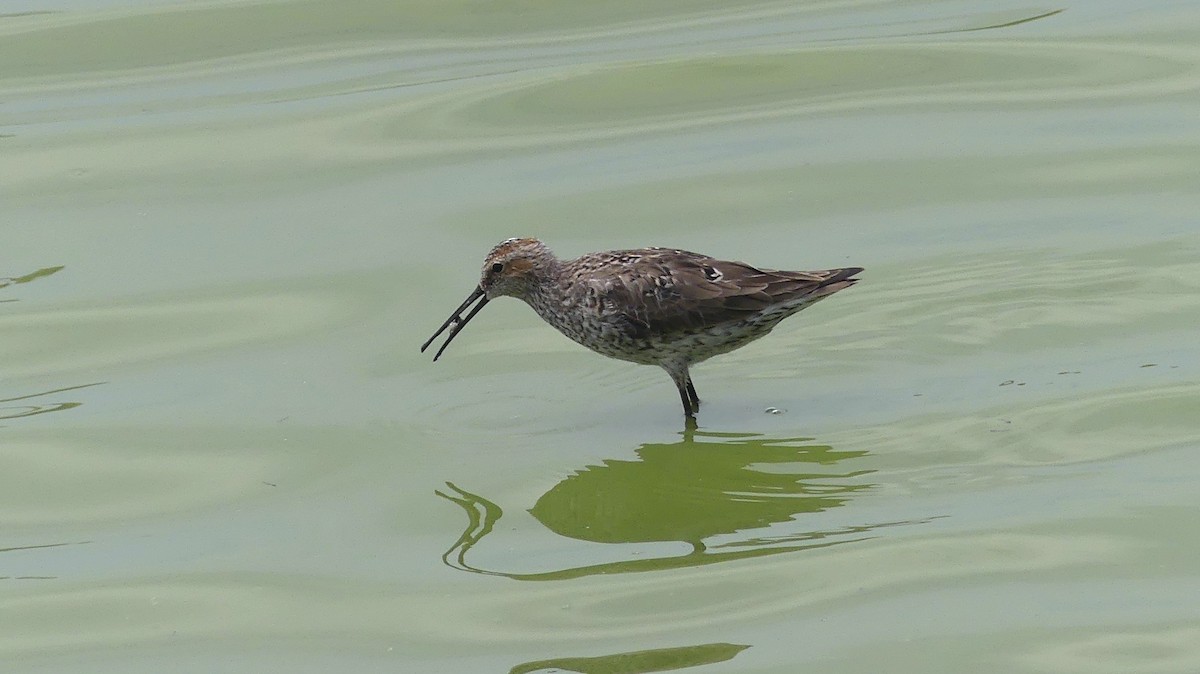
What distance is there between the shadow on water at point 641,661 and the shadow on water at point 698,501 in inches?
29.9

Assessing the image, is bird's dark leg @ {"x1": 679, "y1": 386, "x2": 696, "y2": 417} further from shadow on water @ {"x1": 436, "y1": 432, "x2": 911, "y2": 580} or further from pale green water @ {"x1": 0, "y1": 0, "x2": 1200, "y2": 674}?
shadow on water @ {"x1": 436, "y1": 432, "x2": 911, "y2": 580}

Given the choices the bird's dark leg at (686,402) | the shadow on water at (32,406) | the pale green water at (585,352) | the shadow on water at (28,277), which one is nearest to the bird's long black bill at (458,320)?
the pale green water at (585,352)

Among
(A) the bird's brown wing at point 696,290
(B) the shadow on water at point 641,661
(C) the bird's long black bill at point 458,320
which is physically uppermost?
(A) the bird's brown wing at point 696,290

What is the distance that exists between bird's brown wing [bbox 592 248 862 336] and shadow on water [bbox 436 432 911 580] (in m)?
0.65

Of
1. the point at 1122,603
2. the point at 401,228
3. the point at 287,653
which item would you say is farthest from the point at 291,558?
the point at 401,228

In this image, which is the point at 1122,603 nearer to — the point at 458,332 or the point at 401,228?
the point at 458,332

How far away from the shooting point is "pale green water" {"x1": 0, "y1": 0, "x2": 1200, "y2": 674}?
7.39 metres

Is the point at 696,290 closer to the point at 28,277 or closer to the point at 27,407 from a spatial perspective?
the point at 27,407

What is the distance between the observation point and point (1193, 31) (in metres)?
14.5

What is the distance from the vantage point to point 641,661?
22.5 ft

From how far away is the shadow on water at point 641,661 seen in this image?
22.3 ft

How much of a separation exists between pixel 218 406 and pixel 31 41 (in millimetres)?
6337

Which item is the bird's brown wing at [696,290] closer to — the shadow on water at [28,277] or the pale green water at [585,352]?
the pale green water at [585,352]

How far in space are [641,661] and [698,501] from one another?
1649mm
